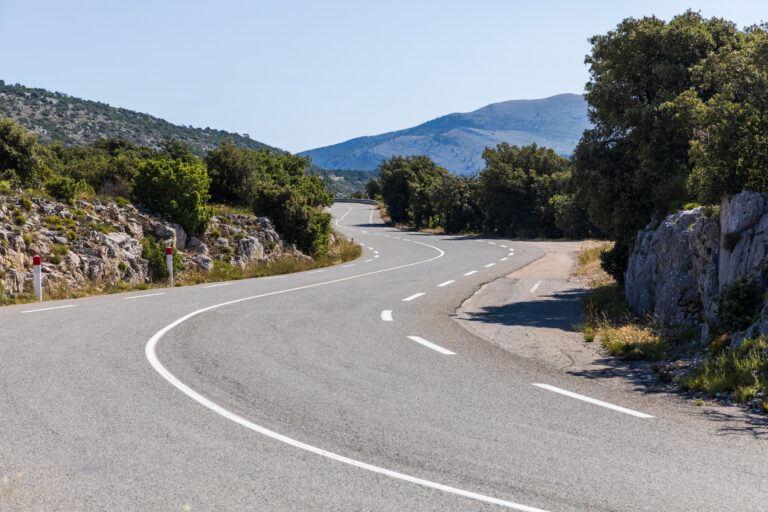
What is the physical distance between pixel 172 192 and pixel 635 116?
50.8 ft

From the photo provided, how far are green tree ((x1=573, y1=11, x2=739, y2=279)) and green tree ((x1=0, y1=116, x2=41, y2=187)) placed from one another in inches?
703

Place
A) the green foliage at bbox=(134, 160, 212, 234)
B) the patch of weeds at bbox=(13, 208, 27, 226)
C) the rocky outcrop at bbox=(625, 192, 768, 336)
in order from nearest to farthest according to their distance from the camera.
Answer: the rocky outcrop at bbox=(625, 192, 768, 336)
the patch of weeds at bbox=(13, 208, 27, 226)
the green foliage at bbox=(134, 160, 212, 234)

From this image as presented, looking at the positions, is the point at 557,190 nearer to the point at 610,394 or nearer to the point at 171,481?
the point at 610,394

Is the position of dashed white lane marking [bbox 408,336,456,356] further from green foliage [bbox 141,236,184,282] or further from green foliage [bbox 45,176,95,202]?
green foliage [bbox 45,176,95,202]

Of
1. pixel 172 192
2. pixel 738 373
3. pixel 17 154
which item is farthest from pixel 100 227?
pixel 738 373

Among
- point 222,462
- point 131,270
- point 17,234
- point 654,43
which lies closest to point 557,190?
point 654,43

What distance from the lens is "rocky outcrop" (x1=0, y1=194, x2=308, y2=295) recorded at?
1681cm

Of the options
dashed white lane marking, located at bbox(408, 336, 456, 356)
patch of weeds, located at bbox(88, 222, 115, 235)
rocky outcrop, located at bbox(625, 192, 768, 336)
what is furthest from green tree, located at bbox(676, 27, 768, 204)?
patch of weeds, located at bbox(88, 222, 115, 235)

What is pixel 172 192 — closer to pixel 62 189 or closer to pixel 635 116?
pixel 62 189

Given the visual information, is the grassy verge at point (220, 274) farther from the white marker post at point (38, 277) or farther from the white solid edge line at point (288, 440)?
the white solid edge line at point (288, 440)

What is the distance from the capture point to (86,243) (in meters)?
18.8

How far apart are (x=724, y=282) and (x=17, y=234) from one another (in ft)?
53.5

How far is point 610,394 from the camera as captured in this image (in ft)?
24.2

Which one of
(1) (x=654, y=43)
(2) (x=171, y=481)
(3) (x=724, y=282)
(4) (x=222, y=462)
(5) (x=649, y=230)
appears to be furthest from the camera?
(1) (x=654, y=43)
